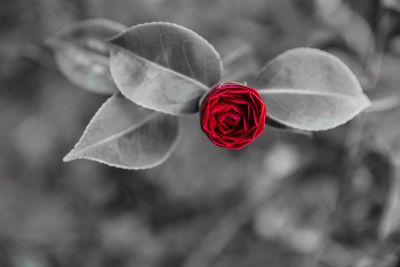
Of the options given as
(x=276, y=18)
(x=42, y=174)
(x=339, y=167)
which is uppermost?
(x=276, y=18)

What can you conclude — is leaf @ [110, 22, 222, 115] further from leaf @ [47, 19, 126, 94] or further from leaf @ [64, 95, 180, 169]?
leaf @ [47, 19, 126, 94]

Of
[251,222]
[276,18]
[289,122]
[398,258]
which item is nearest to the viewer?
[289,122]

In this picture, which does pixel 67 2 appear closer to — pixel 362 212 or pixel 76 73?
pixel 76 73

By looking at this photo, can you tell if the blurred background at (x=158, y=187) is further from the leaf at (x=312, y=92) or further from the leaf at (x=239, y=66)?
the leaf at (x=312, y=92)

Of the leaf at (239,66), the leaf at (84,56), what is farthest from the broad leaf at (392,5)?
the leaf at (84,56)

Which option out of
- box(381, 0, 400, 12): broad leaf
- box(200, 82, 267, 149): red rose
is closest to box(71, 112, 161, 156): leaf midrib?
box(200, 82, 267, 149): red rose

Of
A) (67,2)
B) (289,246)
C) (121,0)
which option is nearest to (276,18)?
(121,0)
